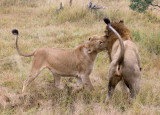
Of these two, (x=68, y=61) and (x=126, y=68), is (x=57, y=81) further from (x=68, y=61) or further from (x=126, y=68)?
(x=126, y=68)

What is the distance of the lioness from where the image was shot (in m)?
4.29

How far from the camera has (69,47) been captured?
6.82 meters

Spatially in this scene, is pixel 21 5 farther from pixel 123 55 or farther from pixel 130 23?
pixel 123 55

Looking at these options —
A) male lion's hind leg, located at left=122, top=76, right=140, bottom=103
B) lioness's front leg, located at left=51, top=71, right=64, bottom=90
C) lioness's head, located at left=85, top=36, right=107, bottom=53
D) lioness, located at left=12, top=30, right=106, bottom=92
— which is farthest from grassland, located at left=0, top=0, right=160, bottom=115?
lioness's head, located at left=85, top=36, right=107, bottom=53

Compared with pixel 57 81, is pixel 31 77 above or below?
above

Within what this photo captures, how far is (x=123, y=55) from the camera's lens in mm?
3293

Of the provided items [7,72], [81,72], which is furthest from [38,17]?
[81,72]

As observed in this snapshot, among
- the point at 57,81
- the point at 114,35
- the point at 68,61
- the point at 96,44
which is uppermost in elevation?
the point at 114,35

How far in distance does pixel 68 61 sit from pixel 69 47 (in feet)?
8.07

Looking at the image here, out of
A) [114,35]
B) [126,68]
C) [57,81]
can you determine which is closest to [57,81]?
[57,81]

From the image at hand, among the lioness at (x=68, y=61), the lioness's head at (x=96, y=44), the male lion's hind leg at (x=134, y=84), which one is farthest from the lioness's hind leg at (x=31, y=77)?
the male lion's hind leg at (x=134, y=84)

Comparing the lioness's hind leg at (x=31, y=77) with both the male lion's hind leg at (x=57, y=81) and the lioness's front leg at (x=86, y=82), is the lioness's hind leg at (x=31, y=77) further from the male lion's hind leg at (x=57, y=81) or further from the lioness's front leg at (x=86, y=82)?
the lioness's front leg at (x=86, y=82)

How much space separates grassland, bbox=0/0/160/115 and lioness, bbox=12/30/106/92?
320 mm

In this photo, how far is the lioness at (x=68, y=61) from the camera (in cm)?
429
